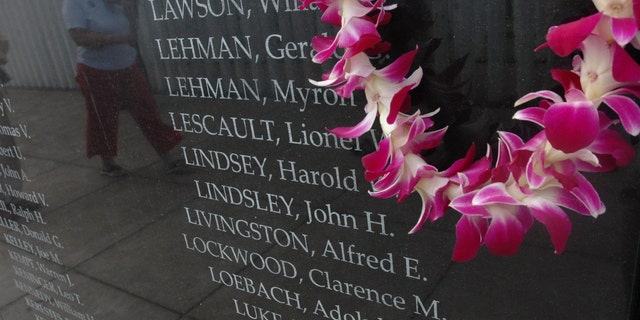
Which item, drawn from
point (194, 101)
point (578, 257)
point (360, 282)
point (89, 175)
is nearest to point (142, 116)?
point (194, 101)

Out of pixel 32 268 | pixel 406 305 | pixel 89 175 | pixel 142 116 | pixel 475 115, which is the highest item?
pixel 475 115

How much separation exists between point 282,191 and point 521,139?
Answer: 746 mm

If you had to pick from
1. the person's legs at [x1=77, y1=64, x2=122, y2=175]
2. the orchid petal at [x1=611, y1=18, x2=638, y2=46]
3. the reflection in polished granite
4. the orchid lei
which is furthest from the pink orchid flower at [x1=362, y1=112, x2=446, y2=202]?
the person's legs at [x1=77, y1=64, x2=122, y2=175]

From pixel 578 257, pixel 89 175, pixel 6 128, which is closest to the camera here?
pixel 578 257

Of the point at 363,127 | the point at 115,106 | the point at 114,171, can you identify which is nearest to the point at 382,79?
the point at 363,127

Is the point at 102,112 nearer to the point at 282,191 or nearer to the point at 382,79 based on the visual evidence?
the point at 282,191

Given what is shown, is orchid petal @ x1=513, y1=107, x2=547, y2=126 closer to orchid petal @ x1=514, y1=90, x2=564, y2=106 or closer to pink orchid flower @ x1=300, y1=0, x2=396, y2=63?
orchid petal @ x1=514, y1=90, x2=564, y2=106

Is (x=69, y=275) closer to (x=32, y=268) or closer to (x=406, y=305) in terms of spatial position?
(x=32, y=268)

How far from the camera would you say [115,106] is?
1.80m

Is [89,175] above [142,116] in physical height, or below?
below

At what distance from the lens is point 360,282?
4.89ft

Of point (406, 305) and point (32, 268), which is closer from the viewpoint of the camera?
point (406, 305)

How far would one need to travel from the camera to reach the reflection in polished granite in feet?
3.70

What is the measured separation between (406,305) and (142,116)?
99cm
